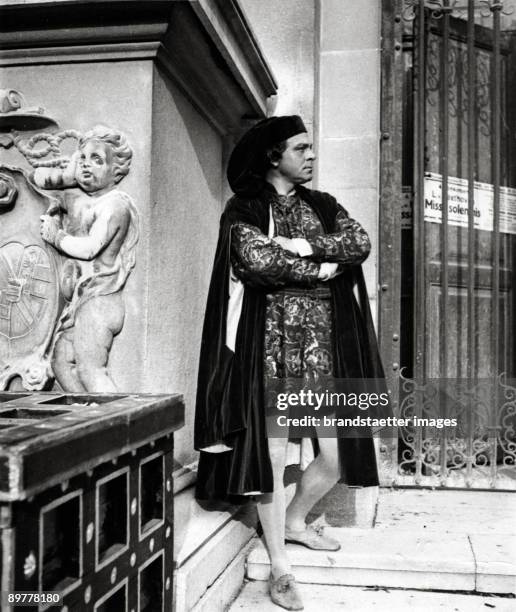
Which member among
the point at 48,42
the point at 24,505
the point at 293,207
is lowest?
the point at 24,505

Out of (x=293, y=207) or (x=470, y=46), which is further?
(x=470, y=46)

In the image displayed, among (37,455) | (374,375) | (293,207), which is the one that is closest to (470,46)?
(293,207)

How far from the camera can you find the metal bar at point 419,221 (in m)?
4.51

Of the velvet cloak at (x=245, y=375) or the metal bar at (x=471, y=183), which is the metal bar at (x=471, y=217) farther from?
the velvet cloak at (x=245, y=375)

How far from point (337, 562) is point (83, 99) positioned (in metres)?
2.33

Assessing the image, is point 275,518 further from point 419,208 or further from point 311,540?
point 419,208

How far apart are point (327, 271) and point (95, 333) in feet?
3.46

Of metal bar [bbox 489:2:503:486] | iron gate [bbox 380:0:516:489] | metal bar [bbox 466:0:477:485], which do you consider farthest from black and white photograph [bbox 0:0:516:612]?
metal bar [bbox 489:2:503:486]

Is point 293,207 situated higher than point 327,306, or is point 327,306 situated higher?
point 293,207

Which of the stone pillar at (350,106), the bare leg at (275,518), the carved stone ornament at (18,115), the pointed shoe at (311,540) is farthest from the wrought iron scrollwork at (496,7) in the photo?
the pointed shoe at (311,540)

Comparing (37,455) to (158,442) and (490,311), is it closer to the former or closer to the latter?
(158,442)

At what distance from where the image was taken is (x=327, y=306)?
10.5ft

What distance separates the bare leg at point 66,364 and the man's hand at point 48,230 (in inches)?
14.3

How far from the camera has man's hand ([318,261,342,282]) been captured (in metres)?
3.07
